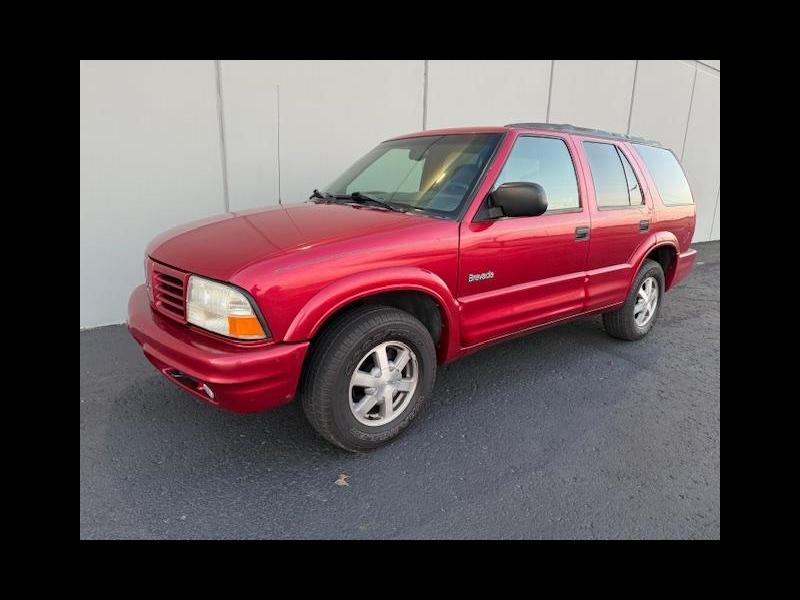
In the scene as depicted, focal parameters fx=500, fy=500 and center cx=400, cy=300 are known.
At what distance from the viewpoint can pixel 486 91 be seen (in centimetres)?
714

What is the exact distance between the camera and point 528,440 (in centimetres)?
307

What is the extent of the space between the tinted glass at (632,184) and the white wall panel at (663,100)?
20.3ft

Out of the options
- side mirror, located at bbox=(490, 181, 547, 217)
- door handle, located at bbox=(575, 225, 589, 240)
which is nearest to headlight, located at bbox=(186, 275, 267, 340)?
side mirror, located at bbox=(490, 181, 547, 217)

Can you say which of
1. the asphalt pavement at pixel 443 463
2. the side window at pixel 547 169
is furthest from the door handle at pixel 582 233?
the asphalt pavement at pixel 443 463

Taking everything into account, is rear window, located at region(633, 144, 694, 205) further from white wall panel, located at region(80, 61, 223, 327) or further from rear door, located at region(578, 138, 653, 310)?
white wall panel, located at region(80, 61, 223, 327)

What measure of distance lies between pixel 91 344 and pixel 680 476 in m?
4.62

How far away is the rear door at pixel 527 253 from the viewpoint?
3.13 metres

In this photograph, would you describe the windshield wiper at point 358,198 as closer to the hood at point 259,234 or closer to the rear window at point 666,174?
the hood at point 259,234

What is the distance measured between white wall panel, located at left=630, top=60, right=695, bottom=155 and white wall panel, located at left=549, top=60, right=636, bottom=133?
39 cm

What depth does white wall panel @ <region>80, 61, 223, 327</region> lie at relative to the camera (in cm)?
454

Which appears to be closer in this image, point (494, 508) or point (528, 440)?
point (494, 508)

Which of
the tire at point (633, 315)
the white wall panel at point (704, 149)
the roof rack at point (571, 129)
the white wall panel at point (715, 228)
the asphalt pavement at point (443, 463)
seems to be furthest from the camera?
the white wall panel at point (715, 228)
